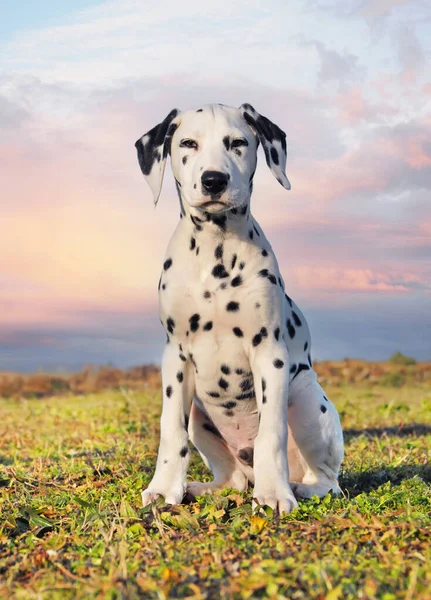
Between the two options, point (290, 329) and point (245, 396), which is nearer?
point (245, 396)

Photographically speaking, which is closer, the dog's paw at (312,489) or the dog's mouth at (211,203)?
the dog's mouth at (211,203)

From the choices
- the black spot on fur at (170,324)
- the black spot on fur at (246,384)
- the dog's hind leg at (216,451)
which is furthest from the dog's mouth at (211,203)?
the dog's hind leg at (216,451)

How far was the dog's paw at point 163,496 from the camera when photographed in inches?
224

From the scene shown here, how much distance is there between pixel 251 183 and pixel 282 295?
0.93m

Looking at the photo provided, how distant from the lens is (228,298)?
18.9 ft

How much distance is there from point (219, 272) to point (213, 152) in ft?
3.00

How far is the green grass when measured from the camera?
3846mm

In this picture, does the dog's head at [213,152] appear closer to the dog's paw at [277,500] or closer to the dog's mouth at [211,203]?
the dog's mouth at [211,203]

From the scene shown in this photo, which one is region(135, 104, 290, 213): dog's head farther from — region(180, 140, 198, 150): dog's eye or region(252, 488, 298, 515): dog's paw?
Answer: region(252, 488, 298, 515): dog's paw

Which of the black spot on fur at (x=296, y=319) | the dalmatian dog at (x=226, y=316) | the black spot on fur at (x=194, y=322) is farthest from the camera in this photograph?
the black spot on fur at (x=296, y=319)

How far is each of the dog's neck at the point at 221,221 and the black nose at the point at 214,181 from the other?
0.40 m

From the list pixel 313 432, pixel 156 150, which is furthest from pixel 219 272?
pixel 313 432

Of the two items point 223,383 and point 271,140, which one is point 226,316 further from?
point 271,140

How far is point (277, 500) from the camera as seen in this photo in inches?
213
